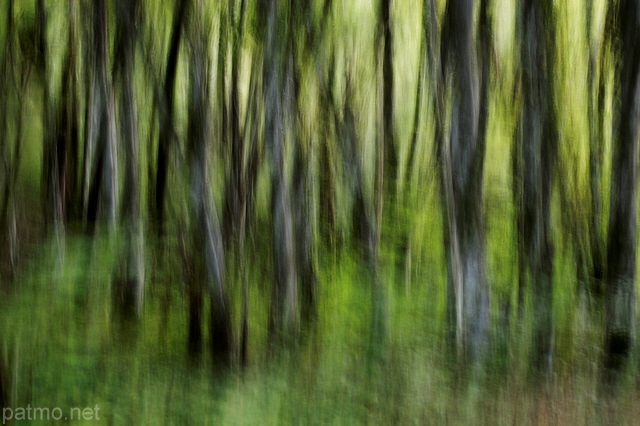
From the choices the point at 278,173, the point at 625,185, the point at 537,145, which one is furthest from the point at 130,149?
the point at 625,185

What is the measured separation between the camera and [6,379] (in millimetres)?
1341

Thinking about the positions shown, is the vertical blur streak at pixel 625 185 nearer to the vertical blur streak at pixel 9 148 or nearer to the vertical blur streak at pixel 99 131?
the vertical blur streak at pixel 99 131

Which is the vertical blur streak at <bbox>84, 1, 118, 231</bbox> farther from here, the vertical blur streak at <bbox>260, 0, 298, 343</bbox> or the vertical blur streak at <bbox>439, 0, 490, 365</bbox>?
the vertical blur streak at <bbox>439, 0, 490, 365</bbox>

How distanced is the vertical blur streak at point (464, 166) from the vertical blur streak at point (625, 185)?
360 millimetres

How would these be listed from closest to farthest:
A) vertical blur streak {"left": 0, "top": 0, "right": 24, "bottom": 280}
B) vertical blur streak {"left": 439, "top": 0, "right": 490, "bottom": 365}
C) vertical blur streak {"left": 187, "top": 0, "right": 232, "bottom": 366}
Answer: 1. vertical blur streak {"left": 0, "top": 0, "right": 24, "bottom": 280}
2. vertical blur streak {"left": 187, "top": 0, "right": 232, "bottom": 366}
3. vertical blur streak {"left": 439, "top": 0, "right": 490, "bottom": 365}

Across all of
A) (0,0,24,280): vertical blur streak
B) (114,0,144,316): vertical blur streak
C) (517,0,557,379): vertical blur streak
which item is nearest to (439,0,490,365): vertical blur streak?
(517,0,557,379): vertical blur streak

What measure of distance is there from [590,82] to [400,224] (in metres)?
0.65

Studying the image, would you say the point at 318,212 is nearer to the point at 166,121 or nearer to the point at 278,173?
the point at 278,173

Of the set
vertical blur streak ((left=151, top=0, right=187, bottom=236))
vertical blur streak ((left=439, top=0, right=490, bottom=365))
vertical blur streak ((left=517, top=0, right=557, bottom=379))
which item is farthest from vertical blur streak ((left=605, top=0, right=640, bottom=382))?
vertical blur streak ((left=151, top=0, right=187, bottom=236))

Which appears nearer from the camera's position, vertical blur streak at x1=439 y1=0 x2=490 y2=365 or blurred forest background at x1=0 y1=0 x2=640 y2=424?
blurred forest background at x1=0 y1=0 x2=640 y2=424

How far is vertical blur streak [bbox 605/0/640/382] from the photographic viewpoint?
1.72m

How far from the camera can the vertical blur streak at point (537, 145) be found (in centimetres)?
174

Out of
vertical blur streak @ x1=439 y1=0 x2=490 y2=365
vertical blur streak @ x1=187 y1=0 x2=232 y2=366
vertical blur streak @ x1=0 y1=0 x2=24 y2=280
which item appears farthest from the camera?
vertical blur streak @ x1=439 y1=0 x2=490 y2=365

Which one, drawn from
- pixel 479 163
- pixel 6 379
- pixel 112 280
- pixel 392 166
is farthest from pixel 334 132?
pixel 6 379
